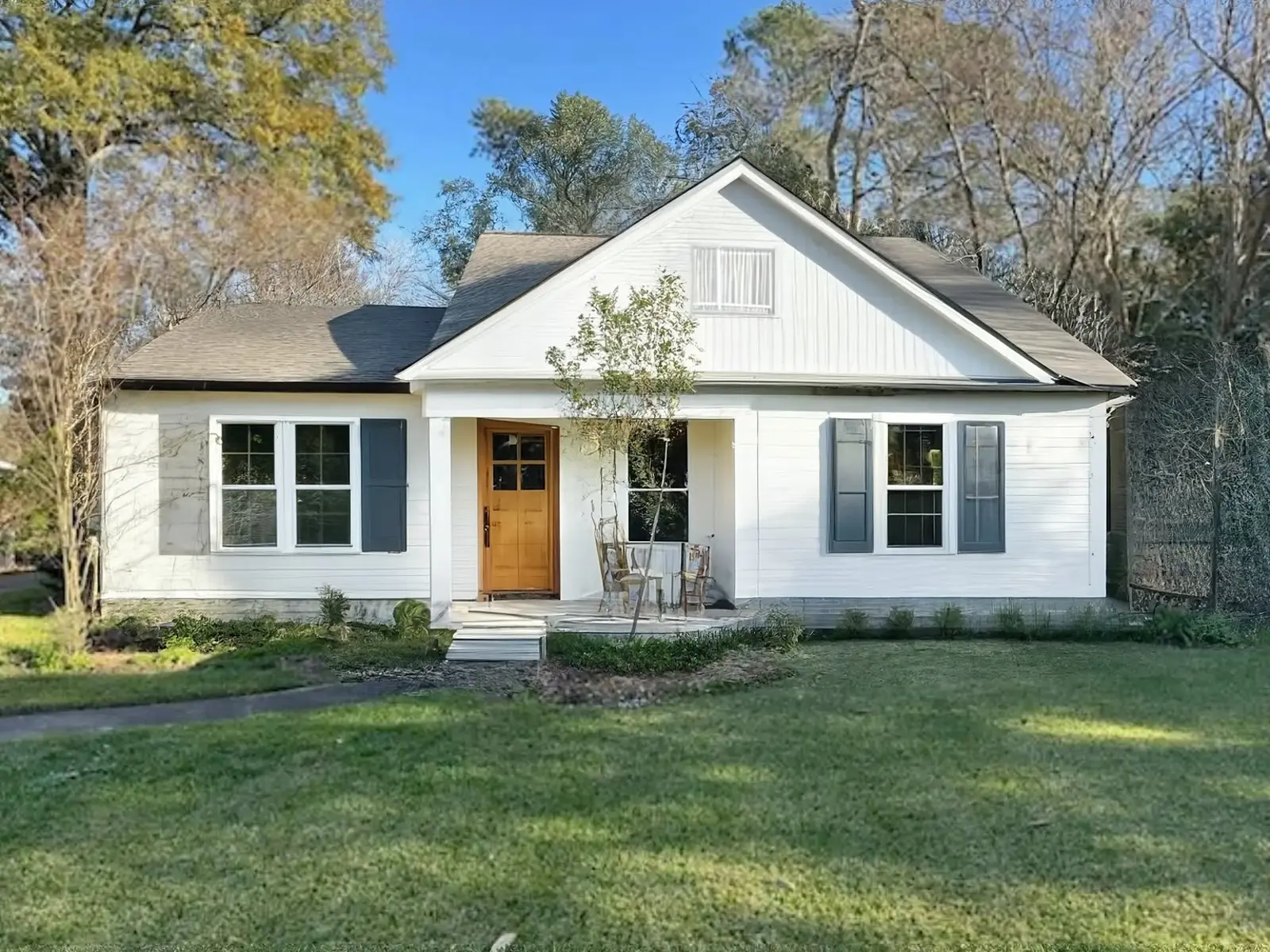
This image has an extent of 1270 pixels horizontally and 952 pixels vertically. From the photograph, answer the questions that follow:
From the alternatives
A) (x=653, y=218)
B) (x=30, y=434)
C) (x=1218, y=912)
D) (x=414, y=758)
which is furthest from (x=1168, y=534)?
(x=30, y=434)

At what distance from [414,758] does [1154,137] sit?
21.2 m

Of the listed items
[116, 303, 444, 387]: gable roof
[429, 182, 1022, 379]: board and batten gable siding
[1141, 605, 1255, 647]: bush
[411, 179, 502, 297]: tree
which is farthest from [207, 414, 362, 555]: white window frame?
[411, 179, 502, 297]: tree

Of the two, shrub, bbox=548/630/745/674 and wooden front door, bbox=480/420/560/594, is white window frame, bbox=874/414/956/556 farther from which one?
wooden front door, bbox=480/420/560/594

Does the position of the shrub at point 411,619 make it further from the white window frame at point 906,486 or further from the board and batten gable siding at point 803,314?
the white window frame at point 906,486

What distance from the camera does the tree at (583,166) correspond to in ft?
91.7

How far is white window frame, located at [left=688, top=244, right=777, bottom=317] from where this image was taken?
34.8 ft

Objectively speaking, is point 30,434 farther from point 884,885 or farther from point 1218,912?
point 1218,912

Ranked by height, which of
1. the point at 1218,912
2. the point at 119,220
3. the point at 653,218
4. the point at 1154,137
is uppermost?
the point at 1154,137

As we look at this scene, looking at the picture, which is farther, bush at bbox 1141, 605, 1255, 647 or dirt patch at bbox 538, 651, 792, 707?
bush at bbox 1141, 605, 1255, 647

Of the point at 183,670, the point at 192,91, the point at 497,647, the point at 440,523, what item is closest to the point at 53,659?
the point at 183,670

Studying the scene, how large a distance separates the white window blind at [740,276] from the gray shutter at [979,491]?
293 cm

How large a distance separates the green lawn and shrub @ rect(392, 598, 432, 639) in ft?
8.85

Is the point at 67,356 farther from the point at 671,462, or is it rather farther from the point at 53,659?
the point at 671,462

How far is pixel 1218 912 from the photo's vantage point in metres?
3.64
